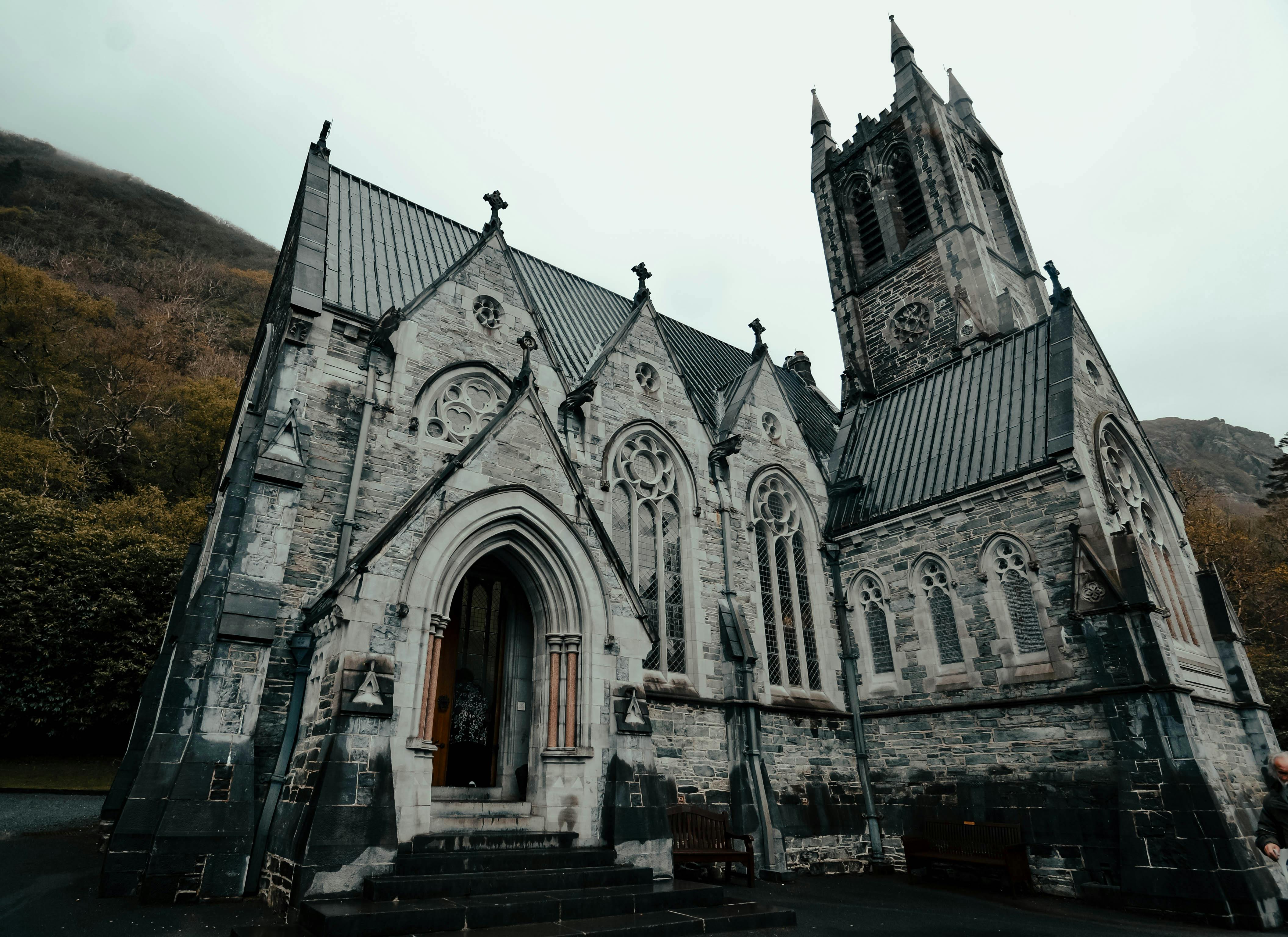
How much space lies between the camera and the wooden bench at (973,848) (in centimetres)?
1113

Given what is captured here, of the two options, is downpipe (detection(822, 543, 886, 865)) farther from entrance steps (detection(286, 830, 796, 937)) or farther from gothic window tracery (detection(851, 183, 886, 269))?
gothic window tracery (detection(851, 183, 886, 269))

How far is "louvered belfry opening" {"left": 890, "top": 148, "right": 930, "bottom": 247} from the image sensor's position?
25266mm

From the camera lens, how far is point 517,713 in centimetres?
1023

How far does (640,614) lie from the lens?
10219mm

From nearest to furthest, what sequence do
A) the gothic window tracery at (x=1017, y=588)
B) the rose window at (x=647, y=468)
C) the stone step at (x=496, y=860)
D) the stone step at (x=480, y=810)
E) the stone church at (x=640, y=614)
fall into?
the stone step at (x=496, y=860), the stone church at (x=640, y=614), the stone step at (x=480, y=810), the gothic window tracery at (x=1017, y=588), the rose window at (x=647, y=468)

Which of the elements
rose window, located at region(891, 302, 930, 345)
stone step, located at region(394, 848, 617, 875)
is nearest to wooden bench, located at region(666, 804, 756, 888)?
stone step, located at region(394, 848, 617, 875)

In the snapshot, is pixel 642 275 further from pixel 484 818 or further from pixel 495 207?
pixel 484 818

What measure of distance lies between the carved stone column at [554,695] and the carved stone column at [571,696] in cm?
9

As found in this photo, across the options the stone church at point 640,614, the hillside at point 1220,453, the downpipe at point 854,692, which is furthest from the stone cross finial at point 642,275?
the hillside at point 1220,453

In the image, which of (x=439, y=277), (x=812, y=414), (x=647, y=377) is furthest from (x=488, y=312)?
(x=812, y=414)

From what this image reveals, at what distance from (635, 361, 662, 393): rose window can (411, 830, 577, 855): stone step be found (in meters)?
9.29

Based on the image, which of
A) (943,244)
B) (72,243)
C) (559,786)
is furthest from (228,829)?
(72,243)

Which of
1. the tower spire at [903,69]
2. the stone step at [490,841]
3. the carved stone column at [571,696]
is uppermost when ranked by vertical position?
the tower spire at [903,69]

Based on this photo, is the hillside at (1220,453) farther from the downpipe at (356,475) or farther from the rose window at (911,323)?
the downpipe at (356,475)
